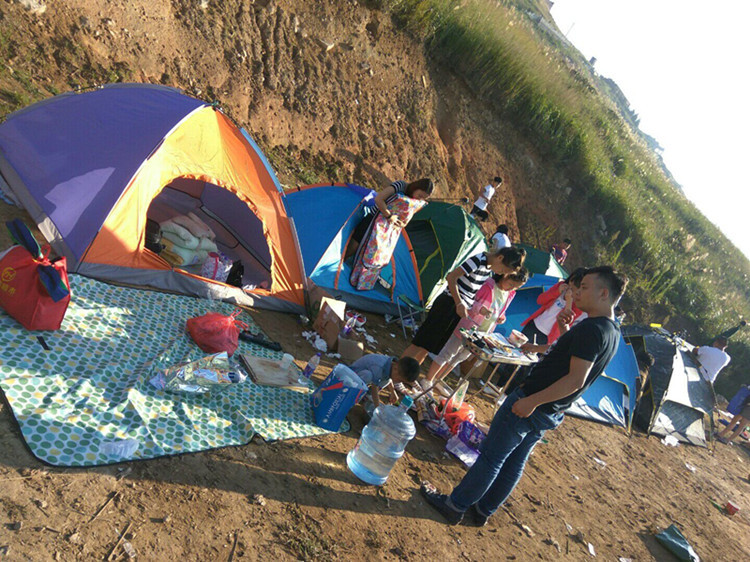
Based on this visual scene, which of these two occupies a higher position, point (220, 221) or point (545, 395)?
point (545, 395)

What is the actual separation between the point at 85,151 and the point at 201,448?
3.13 metres

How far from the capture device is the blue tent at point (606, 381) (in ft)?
24.7

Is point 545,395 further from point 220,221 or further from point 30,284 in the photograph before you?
point 220,221

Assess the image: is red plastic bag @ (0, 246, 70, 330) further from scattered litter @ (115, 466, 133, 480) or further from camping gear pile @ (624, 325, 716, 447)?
camping gear pile @ (624, 325, 716, 447)

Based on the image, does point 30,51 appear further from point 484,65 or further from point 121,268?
point 484,65

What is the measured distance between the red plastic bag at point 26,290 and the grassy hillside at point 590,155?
36.3 feet

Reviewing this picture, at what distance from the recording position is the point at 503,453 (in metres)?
3.36

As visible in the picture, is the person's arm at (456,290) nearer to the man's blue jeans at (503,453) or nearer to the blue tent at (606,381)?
the man's blue jeans at (503,453)

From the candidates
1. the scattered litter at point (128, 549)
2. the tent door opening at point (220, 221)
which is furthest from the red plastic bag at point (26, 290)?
the tent door opening at point (220, 221)

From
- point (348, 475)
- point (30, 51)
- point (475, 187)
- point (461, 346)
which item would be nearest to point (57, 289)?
point (348, 475)

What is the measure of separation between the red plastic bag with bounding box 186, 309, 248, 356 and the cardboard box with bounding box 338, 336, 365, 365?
1.37m

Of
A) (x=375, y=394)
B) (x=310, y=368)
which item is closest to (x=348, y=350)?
(x=310, y=368)

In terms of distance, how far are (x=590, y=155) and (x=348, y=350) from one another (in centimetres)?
1493

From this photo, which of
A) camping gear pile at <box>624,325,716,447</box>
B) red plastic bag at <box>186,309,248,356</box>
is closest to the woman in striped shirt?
red plastic bag at <box>186,309,248,356</box>
